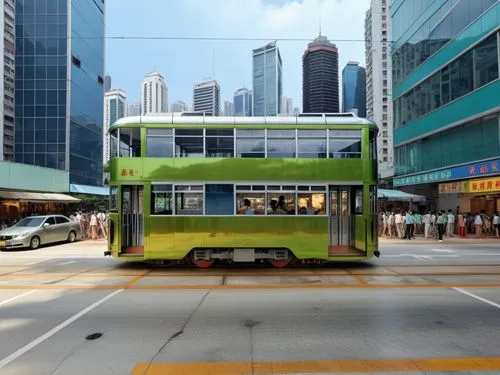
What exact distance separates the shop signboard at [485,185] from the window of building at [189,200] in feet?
58.3

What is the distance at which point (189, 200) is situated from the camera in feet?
36.6

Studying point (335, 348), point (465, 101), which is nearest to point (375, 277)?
point (335, 348)

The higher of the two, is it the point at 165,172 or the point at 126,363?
the point at 165,172

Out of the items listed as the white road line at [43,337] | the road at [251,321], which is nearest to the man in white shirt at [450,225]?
the road at [251,321]

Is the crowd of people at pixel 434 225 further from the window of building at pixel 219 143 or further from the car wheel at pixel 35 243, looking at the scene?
the car wheel at pixel 35 243

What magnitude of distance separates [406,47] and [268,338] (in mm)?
35489

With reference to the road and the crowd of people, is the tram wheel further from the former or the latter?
the crowd of people

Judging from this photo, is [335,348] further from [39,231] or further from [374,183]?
[39,231]

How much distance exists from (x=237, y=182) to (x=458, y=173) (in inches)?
795

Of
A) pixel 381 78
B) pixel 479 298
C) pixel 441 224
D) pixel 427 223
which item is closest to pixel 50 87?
pixel 427 223

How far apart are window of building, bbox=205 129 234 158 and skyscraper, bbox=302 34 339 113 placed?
547 ft

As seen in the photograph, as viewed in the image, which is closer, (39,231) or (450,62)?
(39,231)

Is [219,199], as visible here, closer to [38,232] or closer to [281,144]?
[281,144]

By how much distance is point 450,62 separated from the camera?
27.8m
